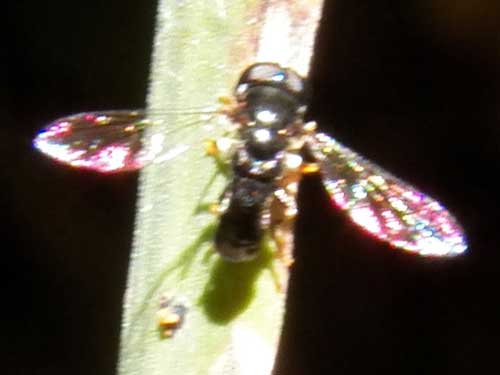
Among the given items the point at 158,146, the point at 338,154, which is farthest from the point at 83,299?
the point at 158,146

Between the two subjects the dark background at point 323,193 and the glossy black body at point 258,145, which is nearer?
the glossy black body at point 258,145

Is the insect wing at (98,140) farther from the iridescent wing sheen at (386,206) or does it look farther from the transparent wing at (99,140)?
the iridescent wing sheen at (386,206)

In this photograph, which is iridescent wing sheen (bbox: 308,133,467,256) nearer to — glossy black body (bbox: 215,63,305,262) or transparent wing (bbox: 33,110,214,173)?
glossy black body (bbox: 215,63,305,262)

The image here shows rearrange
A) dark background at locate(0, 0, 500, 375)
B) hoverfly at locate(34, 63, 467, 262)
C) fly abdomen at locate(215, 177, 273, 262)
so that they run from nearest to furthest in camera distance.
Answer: fly abdomen at locate(215, 177, 273, 262) < hoverfly at locate(34, 63, 467, 262) < dark background at locate(0, 0, 500, 375)

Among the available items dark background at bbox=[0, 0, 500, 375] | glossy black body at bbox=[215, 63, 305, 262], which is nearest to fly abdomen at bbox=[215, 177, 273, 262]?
glossy black body at bbox=[215, 63, 305, 262]

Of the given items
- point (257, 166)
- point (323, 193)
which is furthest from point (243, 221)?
point (323, 193)

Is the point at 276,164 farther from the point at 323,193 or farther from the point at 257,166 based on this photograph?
the point at 323,193

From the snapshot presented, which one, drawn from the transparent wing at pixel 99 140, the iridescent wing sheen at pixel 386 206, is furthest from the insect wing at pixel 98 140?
the iridescent wing sheen at pixel 386 206

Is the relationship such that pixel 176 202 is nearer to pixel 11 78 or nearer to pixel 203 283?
pixel 203 283
